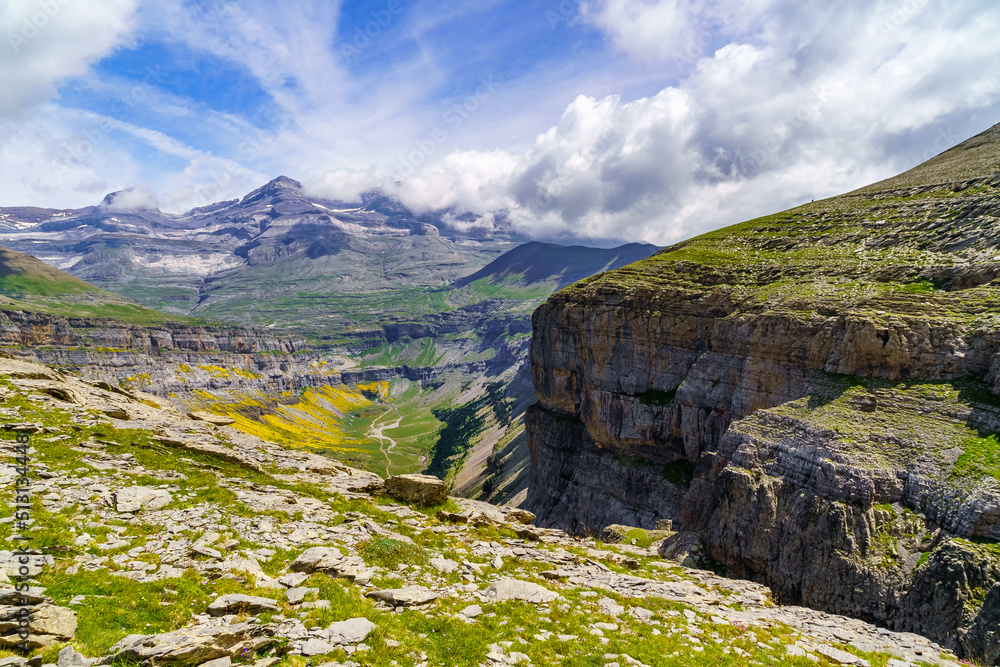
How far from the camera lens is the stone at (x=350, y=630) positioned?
36.7ft

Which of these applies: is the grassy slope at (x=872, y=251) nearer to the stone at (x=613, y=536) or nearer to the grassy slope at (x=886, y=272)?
the grassy slope at (x=886, y=272)

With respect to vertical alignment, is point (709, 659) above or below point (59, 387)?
below

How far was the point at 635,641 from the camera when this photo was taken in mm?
14688

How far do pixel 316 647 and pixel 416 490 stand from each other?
17.5m

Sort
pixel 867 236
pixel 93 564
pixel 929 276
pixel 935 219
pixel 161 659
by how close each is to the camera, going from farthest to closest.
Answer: pixel 867 236
pixel 935 219
pixel 929 276
pixel 93 564
pixel 161 659

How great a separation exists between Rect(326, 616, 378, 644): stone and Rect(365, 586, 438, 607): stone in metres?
2.03

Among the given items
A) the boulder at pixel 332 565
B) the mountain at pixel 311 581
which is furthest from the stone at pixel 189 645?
the boulder at pixel 332 565

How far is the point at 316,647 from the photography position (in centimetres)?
1050

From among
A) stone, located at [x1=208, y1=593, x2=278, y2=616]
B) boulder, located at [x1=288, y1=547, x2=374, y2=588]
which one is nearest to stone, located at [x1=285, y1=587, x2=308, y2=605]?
stone, located at [x1=208, y1=593, x2=278, y2=616]

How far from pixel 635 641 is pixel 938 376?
3973 cm

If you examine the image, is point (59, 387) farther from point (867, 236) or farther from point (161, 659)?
point (867, 236)

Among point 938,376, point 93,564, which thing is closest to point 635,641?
point 93,564

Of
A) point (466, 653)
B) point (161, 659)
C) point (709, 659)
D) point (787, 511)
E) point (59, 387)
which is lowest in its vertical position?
point (787, 511)

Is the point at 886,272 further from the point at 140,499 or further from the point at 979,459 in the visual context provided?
the point at 140,499
